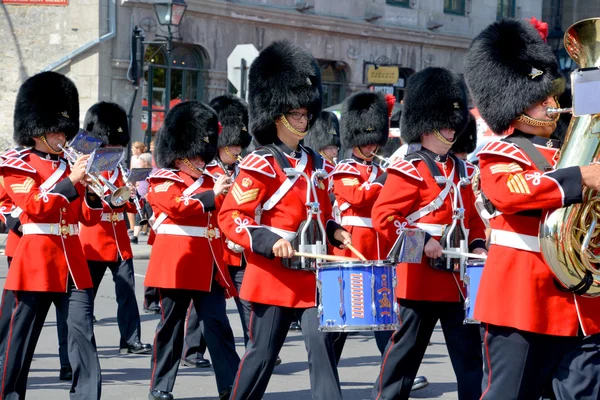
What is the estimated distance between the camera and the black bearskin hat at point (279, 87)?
6234mm

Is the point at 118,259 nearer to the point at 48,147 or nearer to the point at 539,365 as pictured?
the point at 48,147

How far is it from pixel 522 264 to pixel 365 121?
209 inches

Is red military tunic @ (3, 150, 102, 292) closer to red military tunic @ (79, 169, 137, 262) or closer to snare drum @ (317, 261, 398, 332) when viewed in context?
snare drum @ (317, 261, 398, 332)

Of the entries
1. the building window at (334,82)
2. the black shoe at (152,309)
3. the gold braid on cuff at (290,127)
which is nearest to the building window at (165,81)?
the building window at (334,82)

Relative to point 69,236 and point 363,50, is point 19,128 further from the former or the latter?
point 363,50

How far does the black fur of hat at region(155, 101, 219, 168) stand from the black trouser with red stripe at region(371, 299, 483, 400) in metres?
2.22

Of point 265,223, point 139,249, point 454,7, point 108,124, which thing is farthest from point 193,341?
point 454,7

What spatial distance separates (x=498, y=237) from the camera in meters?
4.98

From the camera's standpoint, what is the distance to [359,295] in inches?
214

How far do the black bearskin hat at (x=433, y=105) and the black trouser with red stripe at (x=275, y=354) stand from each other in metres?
1.63

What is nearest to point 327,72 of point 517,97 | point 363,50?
point 363,50

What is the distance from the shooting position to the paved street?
7734 millimetres

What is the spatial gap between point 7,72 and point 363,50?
310 inches

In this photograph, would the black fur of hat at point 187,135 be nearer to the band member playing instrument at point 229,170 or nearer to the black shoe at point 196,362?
the band member playing instrument at point 229,170
